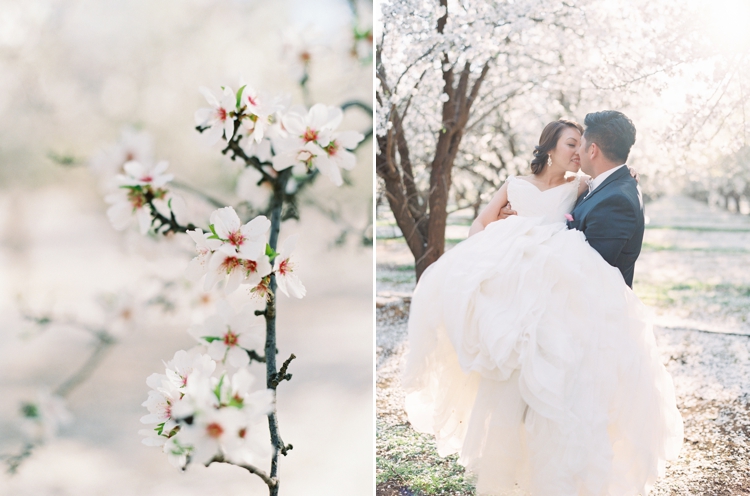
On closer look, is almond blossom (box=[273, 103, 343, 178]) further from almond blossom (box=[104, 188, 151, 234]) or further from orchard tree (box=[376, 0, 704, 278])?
orchard tree (box=[376, 0, 704, 278])

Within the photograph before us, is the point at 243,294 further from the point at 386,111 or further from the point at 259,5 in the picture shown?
the point at 386,111

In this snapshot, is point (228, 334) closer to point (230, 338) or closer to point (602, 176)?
point (230, 338)

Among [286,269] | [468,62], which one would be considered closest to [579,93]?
[468,62]

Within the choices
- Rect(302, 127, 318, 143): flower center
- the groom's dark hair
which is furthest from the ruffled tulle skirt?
Rect(302, 127, 318, 143): flower center

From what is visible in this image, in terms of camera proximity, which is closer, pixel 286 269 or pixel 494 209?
pixel 286 269

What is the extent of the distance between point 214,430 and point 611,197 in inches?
42.0

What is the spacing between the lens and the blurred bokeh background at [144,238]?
2.98 feet

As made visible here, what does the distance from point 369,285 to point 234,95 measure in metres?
Result: 0.43

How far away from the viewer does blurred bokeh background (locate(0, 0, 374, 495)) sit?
909 mm

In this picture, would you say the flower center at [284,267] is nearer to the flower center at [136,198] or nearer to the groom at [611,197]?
the flower center at [136,198]

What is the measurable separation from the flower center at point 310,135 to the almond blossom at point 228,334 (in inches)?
10.1

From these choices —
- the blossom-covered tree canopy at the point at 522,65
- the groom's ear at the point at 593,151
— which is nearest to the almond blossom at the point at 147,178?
the groom's ear at the point at 593,151

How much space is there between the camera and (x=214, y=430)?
62cm

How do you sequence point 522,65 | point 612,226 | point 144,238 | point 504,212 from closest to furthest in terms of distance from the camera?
point 144,238
point 612,226
point 504,212
point 522,65
